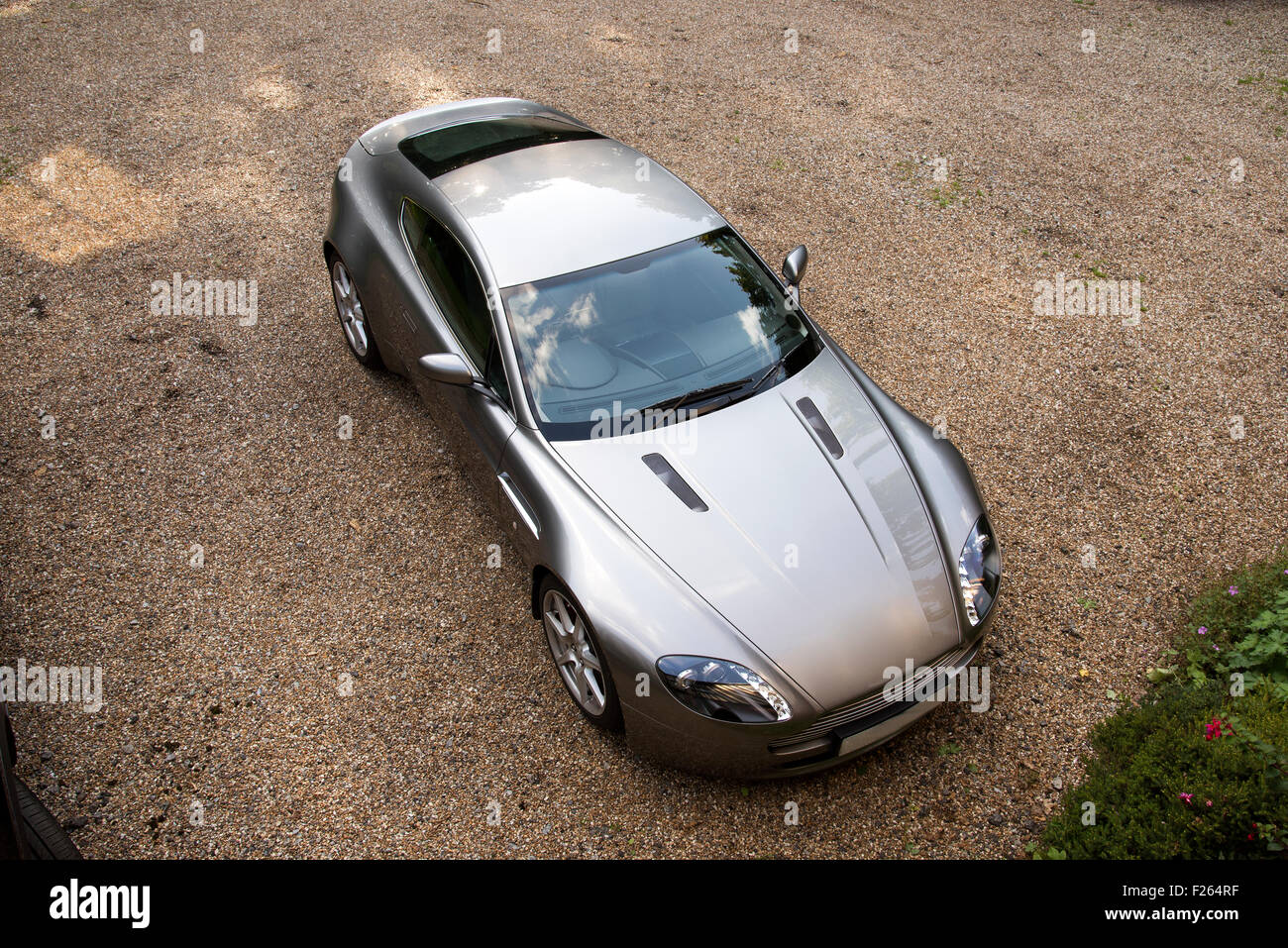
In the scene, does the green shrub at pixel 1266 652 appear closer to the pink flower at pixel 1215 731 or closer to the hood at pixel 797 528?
the pink flower at pixel 1215 731

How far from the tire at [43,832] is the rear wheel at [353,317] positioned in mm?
2853

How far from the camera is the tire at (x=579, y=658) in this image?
10.8 feet

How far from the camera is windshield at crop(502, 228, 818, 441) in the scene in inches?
144

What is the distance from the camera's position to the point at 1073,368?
548 centimetres

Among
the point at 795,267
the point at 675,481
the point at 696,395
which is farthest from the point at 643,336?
the point at 795,267

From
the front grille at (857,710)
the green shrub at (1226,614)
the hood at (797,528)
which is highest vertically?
the hood at (797,528)

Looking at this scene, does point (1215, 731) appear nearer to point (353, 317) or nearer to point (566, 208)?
point (566, 208)

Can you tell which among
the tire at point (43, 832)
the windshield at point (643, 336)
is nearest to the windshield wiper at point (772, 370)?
the windshield at point (643, 336)

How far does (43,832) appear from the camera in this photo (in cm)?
304

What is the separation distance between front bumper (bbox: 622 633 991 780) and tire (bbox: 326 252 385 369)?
2.99m

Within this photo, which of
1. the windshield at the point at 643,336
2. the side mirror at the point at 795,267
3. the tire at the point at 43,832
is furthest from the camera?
the side mirror at the point at 795,267

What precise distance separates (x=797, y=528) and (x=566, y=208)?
6.54 feet
